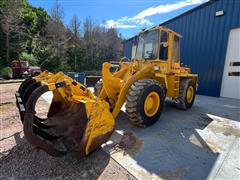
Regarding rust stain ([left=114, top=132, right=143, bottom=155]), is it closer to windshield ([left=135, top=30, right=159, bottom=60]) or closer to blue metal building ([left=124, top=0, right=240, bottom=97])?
windshield ([left=135, top=30, right=159, bottom=60])

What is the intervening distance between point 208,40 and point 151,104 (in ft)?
20.0

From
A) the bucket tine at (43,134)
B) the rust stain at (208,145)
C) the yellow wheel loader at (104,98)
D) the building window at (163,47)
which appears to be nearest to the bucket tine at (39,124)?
the yellow wheel loader at (104,98)

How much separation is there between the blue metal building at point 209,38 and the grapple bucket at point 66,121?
275 inches

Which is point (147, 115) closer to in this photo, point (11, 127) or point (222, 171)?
point (222, 171)

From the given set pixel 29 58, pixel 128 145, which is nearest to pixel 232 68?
pixel 128 145

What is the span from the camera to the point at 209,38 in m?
7.98

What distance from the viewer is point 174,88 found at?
4.66m

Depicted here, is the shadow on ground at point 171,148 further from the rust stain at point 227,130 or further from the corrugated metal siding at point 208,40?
the corrugated metal siding at point 208,40

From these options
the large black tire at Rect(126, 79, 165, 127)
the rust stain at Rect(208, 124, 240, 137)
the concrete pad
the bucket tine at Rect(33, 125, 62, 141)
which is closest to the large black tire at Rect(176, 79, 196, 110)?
the concrete pad

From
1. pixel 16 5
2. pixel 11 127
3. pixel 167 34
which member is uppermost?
pixel 16 5

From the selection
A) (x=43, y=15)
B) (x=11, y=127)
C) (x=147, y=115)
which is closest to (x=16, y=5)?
(x=43, y=15)

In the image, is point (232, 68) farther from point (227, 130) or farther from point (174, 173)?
point (174, 173)

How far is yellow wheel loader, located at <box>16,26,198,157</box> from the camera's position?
2264mm

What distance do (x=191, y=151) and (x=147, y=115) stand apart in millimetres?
1065
